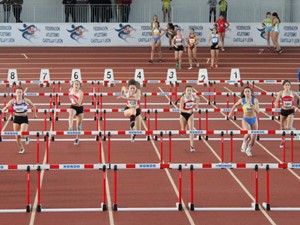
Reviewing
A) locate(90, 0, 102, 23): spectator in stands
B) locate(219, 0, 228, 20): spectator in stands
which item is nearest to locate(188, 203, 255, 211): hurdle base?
locate(90, 0, 102, 23): spectator in stands

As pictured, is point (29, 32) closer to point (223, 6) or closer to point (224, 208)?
point (223, 6)

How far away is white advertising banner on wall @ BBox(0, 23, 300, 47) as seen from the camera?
41312mm

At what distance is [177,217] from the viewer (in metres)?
13.3

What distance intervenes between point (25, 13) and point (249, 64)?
12729 millimetres

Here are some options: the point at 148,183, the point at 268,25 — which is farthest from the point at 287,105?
the point at 268,25

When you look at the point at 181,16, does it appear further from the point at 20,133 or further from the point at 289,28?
the point at 20,133

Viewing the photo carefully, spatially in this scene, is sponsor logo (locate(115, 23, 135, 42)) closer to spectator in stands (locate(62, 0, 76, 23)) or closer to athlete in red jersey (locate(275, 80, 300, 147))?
spectator in stands (locate(62, 0, 76, 23))

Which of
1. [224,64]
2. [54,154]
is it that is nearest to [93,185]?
[54,154]

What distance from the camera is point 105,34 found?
1640 inches

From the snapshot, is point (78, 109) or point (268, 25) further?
point (268, 25)

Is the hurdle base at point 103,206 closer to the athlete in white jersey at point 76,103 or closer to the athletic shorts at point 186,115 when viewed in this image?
the athletic shorts at point 186,115

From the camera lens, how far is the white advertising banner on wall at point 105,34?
41.3 metres

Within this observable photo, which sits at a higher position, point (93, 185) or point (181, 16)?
point (181, 16)

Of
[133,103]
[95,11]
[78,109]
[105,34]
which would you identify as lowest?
[78,109]
